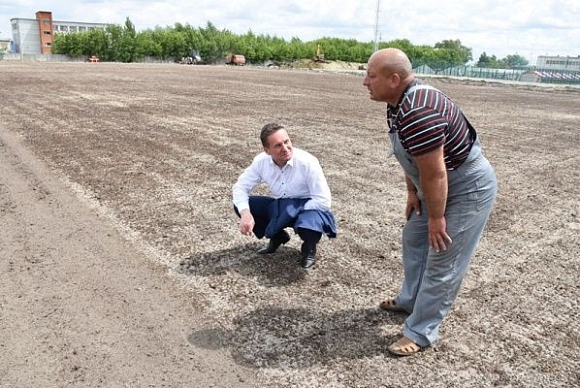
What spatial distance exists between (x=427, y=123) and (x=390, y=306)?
1.64 metres

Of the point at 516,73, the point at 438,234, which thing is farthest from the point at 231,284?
the point at 516,73

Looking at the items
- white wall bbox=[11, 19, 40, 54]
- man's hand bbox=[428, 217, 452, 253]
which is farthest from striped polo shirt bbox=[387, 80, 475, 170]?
white wall bbox=[11, 19, 40, 54]

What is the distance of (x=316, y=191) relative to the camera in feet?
13.5

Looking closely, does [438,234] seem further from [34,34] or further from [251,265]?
[34,34]

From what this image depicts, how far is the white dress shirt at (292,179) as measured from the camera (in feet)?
13.3

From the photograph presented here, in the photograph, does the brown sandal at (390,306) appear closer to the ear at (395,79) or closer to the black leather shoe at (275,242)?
the black leather shoe at (275,242)

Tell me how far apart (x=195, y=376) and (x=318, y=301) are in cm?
116

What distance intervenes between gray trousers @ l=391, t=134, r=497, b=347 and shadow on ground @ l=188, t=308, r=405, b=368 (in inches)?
11.7

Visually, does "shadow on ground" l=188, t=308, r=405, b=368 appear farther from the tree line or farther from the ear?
the tree line

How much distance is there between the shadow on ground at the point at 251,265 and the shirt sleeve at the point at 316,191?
57 centimetres

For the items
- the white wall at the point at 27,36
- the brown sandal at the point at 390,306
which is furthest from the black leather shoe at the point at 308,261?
the white wall at the point at 27,36

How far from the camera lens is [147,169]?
7355 millimetres

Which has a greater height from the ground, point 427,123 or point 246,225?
point 427,123

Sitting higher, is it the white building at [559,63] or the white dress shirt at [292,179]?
the white building at [559,63]
